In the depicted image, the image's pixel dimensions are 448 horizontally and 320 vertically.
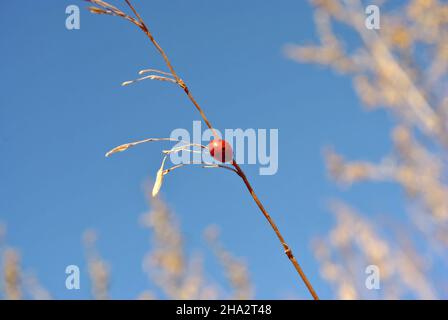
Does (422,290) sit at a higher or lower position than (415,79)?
lower

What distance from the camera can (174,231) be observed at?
416 inches

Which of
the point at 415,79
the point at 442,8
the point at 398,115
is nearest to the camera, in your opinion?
the point at 442,8

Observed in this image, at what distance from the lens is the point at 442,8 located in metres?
3.75

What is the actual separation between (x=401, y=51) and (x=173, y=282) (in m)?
7.35
